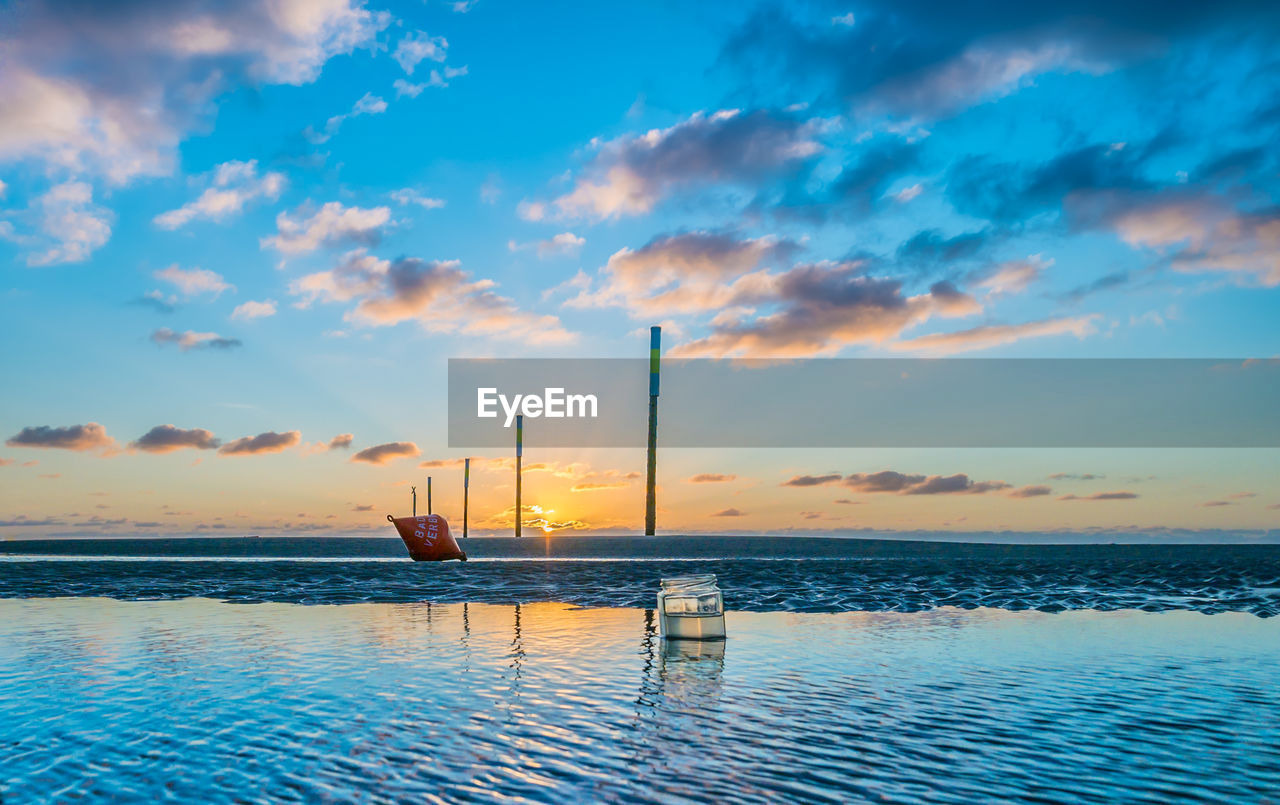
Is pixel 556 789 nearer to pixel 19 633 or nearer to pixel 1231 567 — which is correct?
pixel 19 633

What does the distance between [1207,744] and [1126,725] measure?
773 mm

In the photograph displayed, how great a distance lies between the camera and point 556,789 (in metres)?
6.82

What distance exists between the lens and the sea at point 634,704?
7.09 m

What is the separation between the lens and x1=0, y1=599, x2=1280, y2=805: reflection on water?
7059 millimetres

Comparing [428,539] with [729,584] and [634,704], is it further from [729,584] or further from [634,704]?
[634,704]

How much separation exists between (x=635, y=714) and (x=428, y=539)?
33.4m

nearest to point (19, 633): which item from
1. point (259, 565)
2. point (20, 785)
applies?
point (20, 785)

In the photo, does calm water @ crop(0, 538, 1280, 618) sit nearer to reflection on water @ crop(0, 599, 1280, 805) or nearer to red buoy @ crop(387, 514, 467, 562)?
red buoy @ crop(387, 514, 467, 562)

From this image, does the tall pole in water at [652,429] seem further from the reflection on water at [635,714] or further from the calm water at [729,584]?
the reflection on water at [635,714]

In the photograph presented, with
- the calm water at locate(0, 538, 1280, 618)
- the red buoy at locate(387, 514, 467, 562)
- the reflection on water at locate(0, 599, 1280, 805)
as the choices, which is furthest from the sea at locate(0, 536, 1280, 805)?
the red buoy at locate(387, 514, 467, 562)

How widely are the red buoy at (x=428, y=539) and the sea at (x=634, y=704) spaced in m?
19.8

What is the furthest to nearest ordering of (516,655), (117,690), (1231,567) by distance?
(1231,567) < (516,655) < (117,690)

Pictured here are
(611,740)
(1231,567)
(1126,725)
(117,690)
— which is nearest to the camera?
(611,740)

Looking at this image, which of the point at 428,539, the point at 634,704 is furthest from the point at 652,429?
the point at 634,704
